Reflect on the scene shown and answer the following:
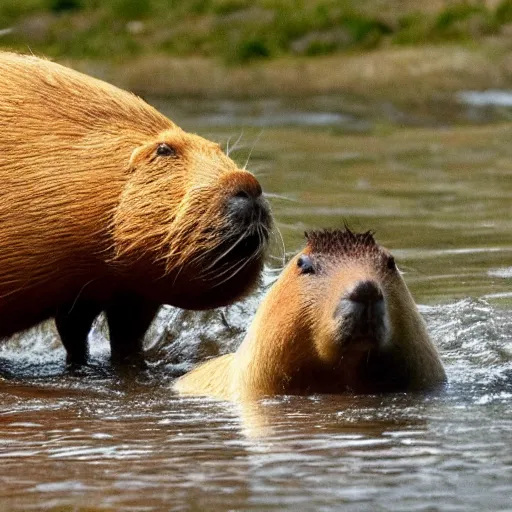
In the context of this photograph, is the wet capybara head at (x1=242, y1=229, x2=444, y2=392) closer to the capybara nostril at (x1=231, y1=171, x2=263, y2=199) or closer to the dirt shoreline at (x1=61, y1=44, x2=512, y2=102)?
the capybara nostril at (x1=231, y1=171, x2=263, y2=199)

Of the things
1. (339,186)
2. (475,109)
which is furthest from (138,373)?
(475,109)

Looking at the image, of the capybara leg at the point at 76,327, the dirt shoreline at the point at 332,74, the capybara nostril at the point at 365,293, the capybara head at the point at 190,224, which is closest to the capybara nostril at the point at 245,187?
the capybara head at the point at 190,224

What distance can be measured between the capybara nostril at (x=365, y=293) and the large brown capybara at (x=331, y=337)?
0.15 feet

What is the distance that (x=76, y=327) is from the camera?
7.11 meters

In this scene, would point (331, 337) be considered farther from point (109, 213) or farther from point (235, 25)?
point (235, 25)

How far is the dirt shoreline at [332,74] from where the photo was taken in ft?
56.7

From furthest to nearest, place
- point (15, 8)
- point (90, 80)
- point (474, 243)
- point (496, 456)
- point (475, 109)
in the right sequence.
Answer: point (15, 8)
point (475, 109)
point (474, 243)
point (90, 80)
point (496, 456)

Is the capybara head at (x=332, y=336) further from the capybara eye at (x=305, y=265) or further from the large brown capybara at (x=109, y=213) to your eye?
the large brown capybara at (x=109, y=213)

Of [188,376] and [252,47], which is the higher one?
[252,47]

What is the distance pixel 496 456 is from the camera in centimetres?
443

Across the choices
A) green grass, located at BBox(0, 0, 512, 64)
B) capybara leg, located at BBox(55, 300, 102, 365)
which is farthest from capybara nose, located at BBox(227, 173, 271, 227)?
green grass, located at BBox(0, 0, 512, 64)

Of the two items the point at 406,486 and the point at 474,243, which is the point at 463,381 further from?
the point at 474,243

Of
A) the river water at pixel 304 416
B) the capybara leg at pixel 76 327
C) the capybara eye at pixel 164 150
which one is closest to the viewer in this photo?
the river water at pixel 304 416

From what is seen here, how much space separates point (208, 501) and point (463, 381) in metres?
2.30
